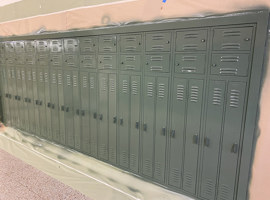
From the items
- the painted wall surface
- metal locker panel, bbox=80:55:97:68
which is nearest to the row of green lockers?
metal locker panel, bbox=80:55:97:68

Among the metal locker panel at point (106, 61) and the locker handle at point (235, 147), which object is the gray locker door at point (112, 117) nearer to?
the metal locker panel at point (106, 61)

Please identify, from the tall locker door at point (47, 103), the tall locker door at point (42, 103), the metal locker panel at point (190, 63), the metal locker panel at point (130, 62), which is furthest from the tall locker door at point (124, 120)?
the tall locker door at point (42, 103)

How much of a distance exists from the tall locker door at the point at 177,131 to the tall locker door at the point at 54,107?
1.87 meters

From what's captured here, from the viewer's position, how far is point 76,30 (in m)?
2.50

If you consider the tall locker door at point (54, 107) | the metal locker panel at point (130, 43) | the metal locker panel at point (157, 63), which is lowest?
the tall locker door at point (54, 107)

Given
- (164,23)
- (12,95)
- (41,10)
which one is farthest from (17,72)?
(164,23)

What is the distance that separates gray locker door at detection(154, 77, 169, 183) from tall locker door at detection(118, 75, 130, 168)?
1.25 ft

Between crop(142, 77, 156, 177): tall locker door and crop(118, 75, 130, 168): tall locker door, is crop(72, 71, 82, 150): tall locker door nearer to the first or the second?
crop(118, 75, 130, 168): tall locker door

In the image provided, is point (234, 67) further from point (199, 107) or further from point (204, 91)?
point (199, 107)

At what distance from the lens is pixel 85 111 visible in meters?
2.61

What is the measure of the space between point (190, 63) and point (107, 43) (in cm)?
103

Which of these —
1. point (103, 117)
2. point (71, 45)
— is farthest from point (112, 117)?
point (71, 45)

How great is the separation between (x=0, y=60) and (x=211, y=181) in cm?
412

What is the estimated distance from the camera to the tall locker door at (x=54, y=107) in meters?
2.85
